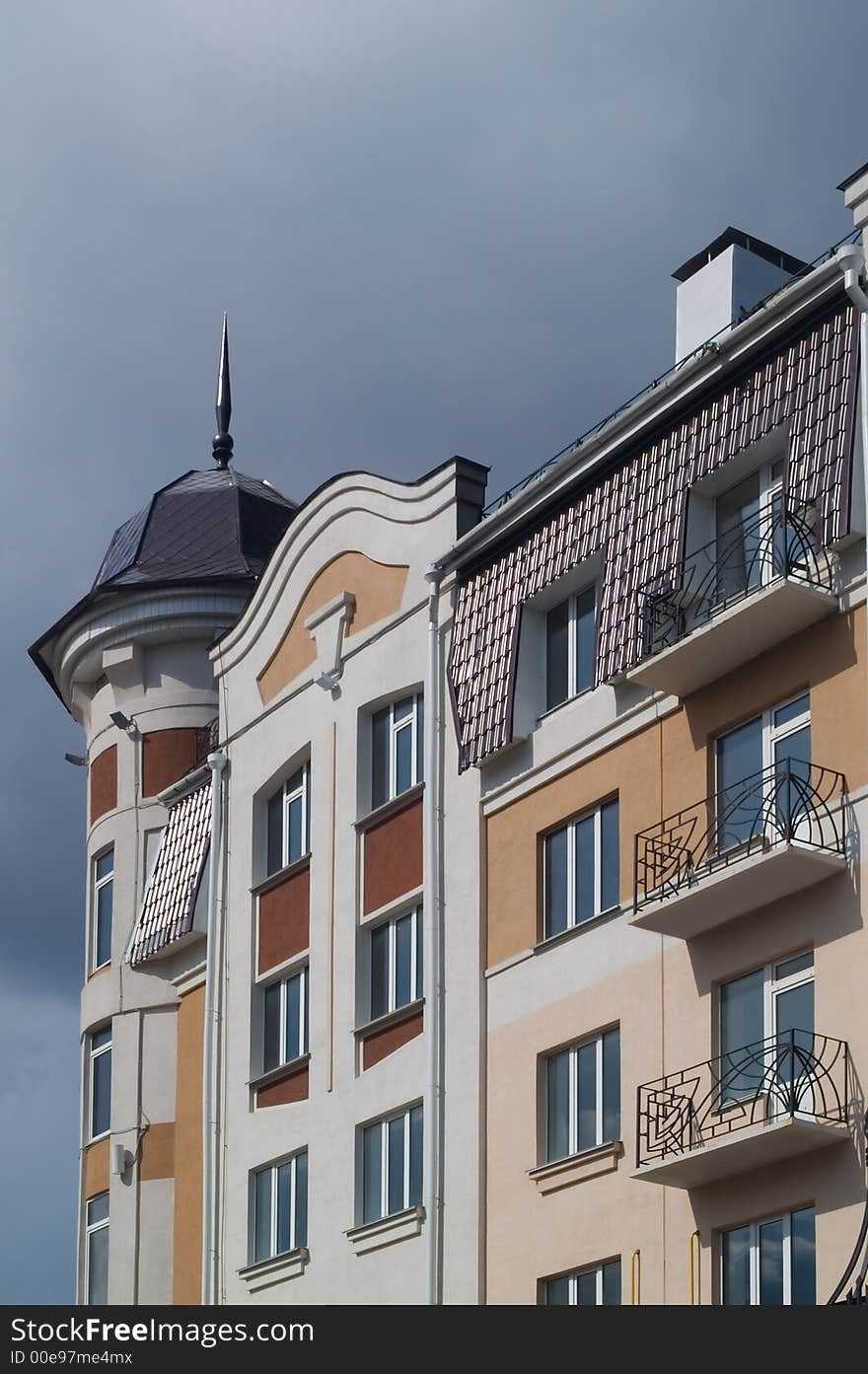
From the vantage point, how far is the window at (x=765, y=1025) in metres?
24.4

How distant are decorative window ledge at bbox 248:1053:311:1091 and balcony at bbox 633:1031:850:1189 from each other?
7.51 metres

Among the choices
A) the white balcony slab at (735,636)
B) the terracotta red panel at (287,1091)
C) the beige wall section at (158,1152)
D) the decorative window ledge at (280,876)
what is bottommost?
the beige wall section at (158,1152)

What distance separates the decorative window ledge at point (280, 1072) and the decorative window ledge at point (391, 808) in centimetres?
315

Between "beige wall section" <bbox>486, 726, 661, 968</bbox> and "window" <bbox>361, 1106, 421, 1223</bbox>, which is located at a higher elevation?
"beige wall section" <bbox>486, 726, 661, 968</bbox>

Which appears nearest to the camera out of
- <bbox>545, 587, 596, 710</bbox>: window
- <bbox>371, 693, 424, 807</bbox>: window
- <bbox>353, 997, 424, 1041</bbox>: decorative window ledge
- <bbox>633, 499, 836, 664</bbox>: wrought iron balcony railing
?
<bbox>633, 499, 836, 664</bbox>: wrought iron balcony railing

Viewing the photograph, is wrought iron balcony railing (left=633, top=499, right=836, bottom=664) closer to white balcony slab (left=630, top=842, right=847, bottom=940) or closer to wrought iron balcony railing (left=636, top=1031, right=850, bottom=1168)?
white balcony slab (left=630, top=842, right=847, bottom=940)

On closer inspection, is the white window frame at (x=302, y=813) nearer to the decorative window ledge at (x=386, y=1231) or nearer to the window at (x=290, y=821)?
the window at (x=290, y=821)

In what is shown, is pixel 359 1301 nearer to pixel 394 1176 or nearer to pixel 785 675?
pixel 394 1176

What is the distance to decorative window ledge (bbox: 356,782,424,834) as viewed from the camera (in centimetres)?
3127

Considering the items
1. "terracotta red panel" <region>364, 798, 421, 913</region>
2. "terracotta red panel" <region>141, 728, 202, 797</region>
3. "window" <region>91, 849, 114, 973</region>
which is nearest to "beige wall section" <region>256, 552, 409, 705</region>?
"terracotta red panel" <region>364, 798, 421, 913</region>

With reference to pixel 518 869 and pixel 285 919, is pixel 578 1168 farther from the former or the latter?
pixel 285 919

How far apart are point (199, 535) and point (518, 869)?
1264cm

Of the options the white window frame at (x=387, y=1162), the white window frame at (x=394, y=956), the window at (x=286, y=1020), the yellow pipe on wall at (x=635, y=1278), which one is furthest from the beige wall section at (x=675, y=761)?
the window at (x=286, y=1020)

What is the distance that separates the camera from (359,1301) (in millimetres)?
29828
